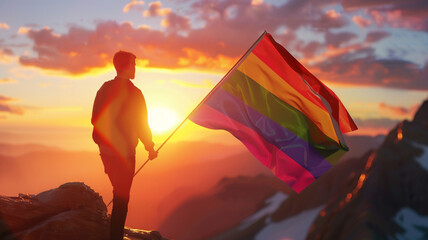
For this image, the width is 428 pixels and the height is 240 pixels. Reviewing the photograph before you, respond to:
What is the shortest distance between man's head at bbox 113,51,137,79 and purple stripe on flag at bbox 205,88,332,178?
2.75m

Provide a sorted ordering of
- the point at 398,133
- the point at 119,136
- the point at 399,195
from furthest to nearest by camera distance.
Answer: the point at 398,133, the point at 399,195, the point at 119,136

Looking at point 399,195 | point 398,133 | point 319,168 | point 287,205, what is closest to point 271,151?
point 319,168

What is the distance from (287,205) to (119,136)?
19489cm

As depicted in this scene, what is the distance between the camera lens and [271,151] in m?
10.9

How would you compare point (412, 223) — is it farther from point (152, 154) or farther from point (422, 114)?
point (152, 154)

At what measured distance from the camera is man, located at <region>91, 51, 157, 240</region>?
27.6 ft

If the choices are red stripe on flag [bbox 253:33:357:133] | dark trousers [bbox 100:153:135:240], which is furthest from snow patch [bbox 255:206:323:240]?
dark trousers [bbox 100:153:135:240]

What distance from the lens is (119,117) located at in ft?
27.8

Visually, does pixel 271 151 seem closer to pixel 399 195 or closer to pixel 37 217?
pixel 37 217

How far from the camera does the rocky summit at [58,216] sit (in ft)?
31.6

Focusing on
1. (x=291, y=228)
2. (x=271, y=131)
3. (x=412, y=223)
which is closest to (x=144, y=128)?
(x=271, y=131)

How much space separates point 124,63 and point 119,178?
7.48 feet

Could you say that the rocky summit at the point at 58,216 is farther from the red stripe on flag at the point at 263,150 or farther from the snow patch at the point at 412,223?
the snow patch at the point at 412,223

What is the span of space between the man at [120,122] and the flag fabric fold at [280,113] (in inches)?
90.8
